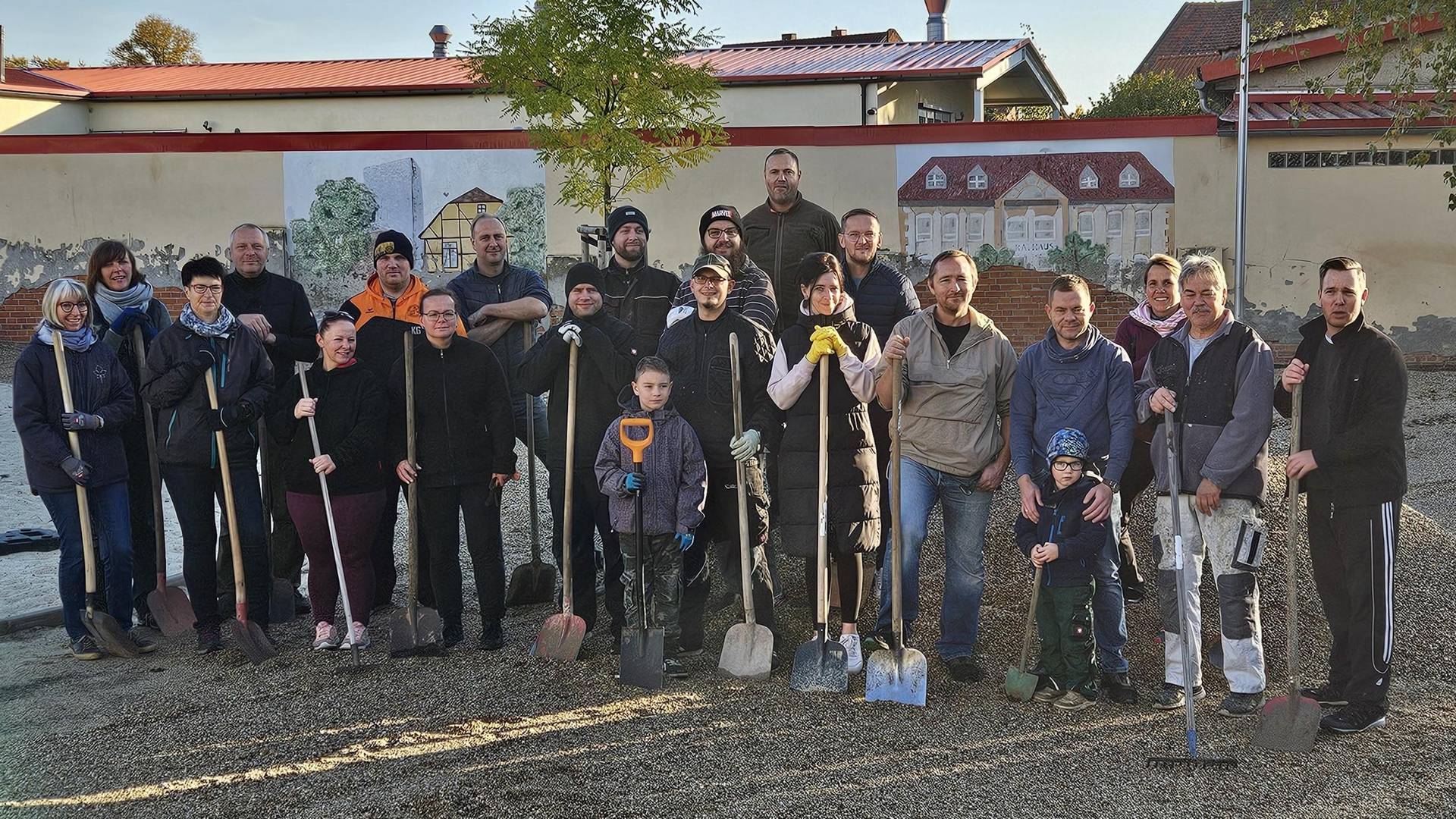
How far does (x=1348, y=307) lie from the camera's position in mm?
4871

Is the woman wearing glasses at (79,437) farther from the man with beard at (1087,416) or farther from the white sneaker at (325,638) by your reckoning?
the man with beard at (1087,416)

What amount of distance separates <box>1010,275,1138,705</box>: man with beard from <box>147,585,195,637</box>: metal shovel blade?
13.8 ft

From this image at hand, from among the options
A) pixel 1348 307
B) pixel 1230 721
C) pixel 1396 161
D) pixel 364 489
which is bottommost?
pixel 1230 721

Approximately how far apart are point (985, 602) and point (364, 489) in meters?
3.24

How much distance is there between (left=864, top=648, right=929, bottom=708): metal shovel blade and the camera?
534cm

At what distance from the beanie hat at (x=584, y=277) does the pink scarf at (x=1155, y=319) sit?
2654mm

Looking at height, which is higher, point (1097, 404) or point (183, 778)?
point (1097, 404)

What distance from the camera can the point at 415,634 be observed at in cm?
615

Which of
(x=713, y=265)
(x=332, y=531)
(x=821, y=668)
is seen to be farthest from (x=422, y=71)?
(x=821, y=668)

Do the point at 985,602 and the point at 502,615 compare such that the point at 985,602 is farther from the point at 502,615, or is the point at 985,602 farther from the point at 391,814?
the point at 391,814

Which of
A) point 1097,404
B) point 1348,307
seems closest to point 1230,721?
point 1097,404

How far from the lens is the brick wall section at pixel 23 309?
1669 cm

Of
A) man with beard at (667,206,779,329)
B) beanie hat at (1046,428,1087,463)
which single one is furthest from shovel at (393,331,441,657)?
beanie hat at (1046,428,1087,463)

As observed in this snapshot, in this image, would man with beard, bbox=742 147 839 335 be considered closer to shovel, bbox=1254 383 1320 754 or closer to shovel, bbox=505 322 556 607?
shovel, bbox=505 322 556 607
